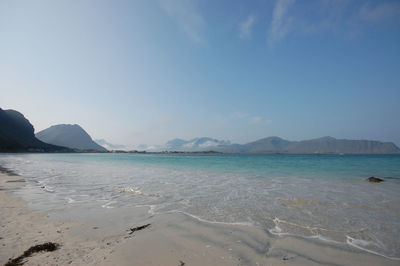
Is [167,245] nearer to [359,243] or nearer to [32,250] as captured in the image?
[32,250]

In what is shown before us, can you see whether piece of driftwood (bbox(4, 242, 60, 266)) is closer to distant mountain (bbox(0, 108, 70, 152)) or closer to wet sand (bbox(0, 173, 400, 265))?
wet sand (bbox(0, 173, 400, 265))

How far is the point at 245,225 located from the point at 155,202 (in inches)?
194

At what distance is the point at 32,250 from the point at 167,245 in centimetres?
316

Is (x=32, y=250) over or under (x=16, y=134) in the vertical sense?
under

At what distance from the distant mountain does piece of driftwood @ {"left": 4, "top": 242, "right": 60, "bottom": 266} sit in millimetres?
139074

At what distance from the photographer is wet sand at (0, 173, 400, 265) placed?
4.18 metres

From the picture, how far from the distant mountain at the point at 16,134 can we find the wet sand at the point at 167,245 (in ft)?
Answer: 453

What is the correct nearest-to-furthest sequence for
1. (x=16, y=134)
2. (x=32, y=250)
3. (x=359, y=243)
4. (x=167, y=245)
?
(x=32, y=250) < (x=167, y=245) < (x=359, y=243) < (x=16, y=134)

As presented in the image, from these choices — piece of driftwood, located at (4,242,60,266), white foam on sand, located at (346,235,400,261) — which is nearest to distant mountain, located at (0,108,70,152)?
piece of driftwood, located at (4,242,60,266)

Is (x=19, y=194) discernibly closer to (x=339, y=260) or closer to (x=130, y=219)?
(x=130, y=219)

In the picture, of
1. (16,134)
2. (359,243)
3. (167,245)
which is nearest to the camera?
(167,245)

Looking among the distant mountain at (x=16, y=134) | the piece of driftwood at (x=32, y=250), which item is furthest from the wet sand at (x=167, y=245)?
the distant mountain at (x=16, y=134)

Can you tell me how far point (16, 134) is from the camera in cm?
13038

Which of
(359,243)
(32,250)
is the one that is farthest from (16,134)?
(359,243)
